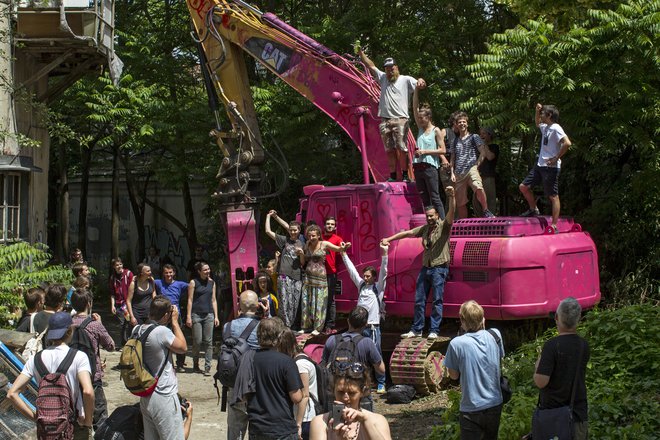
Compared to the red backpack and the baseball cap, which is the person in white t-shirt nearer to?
the baseball cap

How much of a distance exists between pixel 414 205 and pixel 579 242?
7.72ft

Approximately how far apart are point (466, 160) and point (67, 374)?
23.0 ft

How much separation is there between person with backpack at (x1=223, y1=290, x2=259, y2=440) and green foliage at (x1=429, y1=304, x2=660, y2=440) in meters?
2.13

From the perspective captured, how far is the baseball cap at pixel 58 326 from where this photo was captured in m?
8.14

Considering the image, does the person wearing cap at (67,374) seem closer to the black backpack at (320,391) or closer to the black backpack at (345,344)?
the black backpack at (320,391)

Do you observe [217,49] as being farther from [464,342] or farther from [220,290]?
[464,342]

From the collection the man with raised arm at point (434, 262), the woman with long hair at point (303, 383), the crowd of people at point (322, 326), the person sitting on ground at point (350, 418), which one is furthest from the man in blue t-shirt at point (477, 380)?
the man with raised arm at point (434, 262)

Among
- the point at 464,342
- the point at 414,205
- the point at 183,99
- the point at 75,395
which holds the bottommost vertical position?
the point at 75,395

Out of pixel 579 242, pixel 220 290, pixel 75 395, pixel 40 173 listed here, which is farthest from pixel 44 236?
pixel 75 395

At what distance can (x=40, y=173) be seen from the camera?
65.4 ft

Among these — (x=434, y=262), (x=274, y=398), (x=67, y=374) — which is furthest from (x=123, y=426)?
(x=434, y=262)

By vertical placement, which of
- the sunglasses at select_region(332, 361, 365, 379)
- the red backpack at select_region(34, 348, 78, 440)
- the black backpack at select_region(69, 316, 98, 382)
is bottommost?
the red backpack at select_region(34, 348, 78, 440)

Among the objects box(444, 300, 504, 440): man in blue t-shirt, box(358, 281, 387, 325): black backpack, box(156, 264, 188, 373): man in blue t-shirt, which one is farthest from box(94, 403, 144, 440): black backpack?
box(156, 264, 188, 373): man in blue t-shirt

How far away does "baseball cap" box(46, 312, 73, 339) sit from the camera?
26.7 feet
